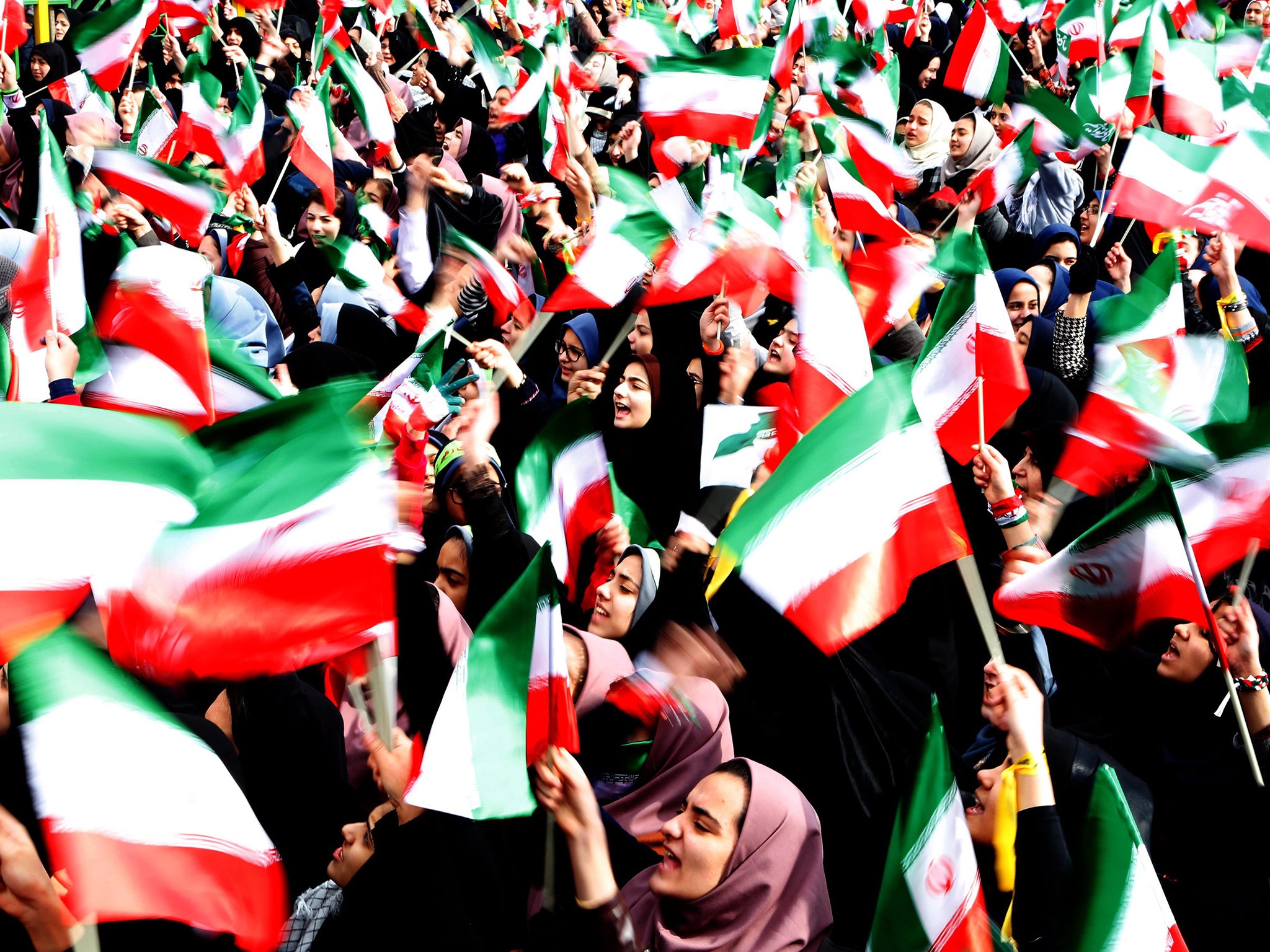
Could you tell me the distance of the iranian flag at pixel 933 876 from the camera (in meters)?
2.18

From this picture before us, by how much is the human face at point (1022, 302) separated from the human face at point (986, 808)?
3.10 meters

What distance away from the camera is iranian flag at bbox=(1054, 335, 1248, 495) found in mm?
3426

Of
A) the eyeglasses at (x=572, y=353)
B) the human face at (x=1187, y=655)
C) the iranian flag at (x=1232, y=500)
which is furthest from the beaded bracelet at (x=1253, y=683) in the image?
the eyeglasses at (x=572, y=353)

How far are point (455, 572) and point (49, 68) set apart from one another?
6.39m

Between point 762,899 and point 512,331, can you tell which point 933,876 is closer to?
point 762,899

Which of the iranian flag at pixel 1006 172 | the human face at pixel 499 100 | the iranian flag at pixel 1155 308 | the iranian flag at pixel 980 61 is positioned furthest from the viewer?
the iranian flag at pixel 980 61

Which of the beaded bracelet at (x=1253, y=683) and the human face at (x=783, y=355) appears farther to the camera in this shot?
Answer: the human face at (x=783, y=355)

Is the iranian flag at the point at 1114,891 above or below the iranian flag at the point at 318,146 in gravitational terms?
above

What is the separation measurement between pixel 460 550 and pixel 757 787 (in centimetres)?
139

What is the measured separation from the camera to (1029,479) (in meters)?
3.88

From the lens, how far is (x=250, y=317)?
513cm

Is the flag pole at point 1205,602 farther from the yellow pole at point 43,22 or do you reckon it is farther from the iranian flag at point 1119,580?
the yellow pole at point 43,22

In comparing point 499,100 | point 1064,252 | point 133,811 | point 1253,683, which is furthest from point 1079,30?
point 133,811

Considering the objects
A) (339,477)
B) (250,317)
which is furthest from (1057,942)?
(250,317)
